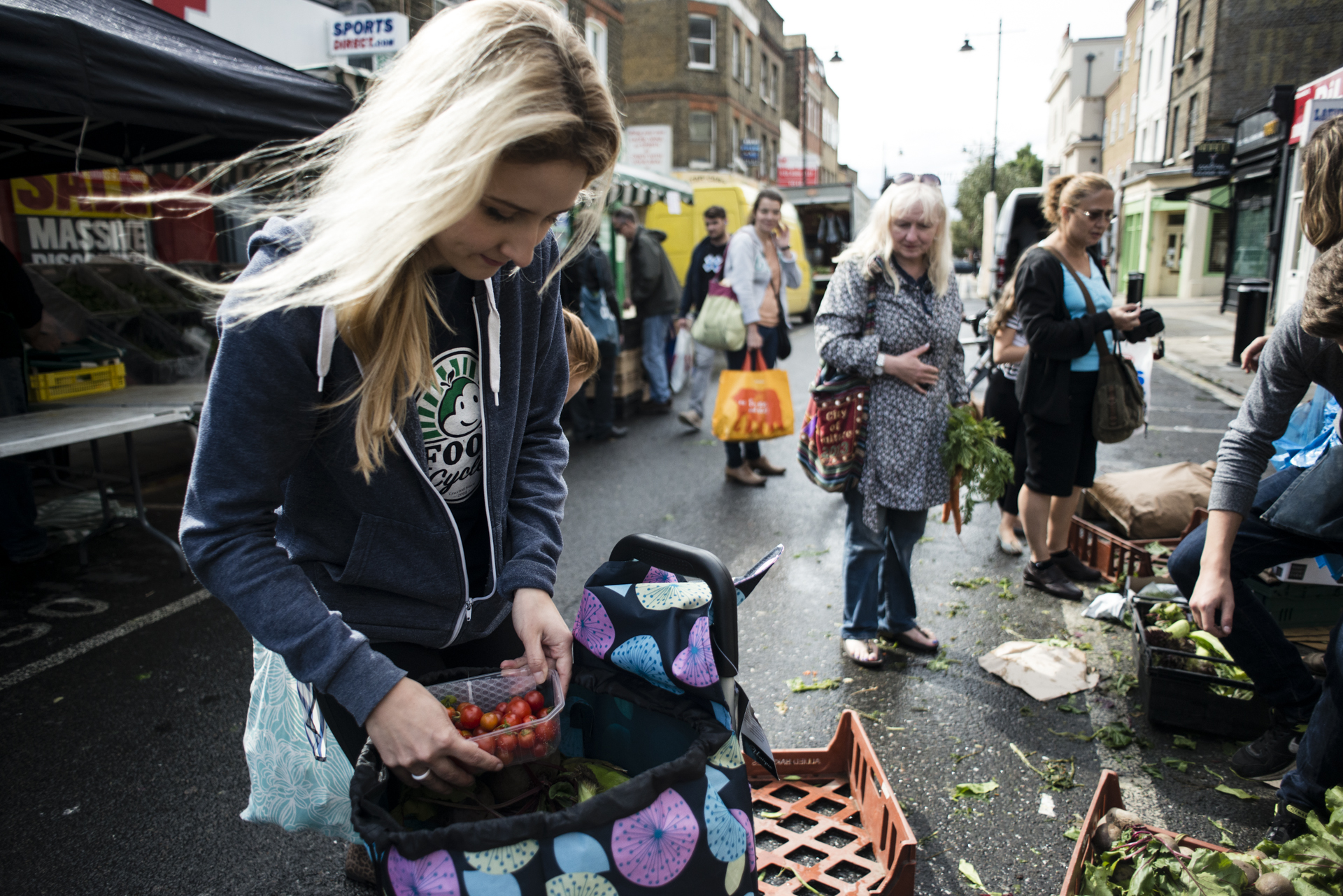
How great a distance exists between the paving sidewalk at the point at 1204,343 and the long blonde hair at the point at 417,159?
31.1 ft

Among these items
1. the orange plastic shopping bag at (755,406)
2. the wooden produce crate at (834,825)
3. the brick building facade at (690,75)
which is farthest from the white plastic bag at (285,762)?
the brick building facade at (690,75)

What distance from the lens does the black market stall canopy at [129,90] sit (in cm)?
369

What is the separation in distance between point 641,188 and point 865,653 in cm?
916

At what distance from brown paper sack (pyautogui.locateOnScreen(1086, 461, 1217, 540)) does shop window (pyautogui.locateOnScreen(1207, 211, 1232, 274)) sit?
1139 inches

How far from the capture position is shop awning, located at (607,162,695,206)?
10.9 meters

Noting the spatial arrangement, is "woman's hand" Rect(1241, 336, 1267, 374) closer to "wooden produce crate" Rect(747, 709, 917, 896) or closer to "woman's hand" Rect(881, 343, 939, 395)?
Answer: "woman's hand" Rect(881, 343, 939, 395)

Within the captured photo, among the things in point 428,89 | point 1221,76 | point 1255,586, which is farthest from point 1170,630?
point 1221,76

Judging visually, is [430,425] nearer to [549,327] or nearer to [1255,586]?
[549,327]

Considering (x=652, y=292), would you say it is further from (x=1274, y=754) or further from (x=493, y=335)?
(x=493, y=335)

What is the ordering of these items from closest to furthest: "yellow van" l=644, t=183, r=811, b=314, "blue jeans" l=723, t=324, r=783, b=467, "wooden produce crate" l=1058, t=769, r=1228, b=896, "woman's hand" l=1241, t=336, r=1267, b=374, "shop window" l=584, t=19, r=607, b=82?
1. "wooden produce crate" l=1058, t=769, r=1228, b=896
2. "woman's hand" l=1241, t=336, r=1267, b=374
3. "blue jeans" l=723, t=324, r=783, b=467
4. "yellow van" l=644, t=183, r=811, b=314
5. "shop window" l=584, t=19, r=607, b=82

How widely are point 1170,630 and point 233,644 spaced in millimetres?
4086

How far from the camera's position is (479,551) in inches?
66.4

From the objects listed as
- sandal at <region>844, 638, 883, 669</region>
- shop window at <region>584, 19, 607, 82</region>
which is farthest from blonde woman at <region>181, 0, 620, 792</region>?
shop window at <region>584, 19, 607, 82</region>

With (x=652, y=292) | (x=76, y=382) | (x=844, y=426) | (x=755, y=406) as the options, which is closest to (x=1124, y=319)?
(x=844, y=426)
